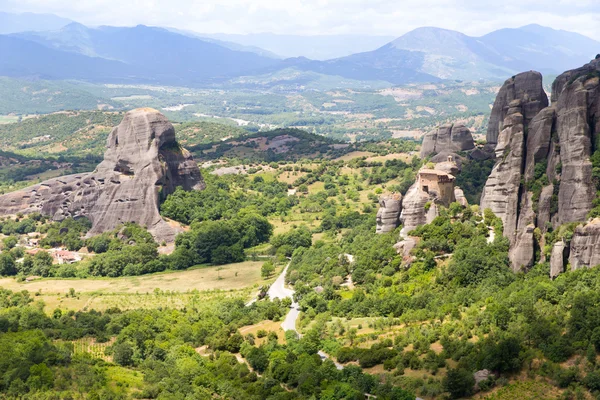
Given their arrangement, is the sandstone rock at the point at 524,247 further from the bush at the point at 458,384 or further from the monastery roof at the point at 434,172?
the bush at the point at 458,384

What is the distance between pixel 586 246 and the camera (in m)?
49.5

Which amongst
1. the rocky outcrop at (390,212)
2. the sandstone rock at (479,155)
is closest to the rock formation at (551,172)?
the rocky outcrop at (390,212)

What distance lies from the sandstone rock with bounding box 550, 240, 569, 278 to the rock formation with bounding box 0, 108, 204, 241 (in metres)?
51.2

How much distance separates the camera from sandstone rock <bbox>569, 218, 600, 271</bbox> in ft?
161

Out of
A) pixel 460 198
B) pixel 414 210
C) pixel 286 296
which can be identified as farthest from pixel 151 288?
pixel 460 198

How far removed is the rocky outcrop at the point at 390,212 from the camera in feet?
228

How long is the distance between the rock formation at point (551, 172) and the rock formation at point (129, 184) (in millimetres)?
44482

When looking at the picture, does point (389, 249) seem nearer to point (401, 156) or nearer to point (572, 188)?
point (572, 188)

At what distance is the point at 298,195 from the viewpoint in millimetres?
116625

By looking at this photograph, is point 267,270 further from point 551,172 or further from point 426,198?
point 551,172

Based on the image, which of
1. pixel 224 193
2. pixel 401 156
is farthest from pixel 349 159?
pixel 224 193

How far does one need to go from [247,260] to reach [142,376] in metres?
38.7

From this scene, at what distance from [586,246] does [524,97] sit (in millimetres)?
23376

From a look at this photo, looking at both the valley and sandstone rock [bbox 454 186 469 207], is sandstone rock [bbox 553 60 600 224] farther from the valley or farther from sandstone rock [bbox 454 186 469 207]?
sandstone rock [bbox 454 186 469 207]
